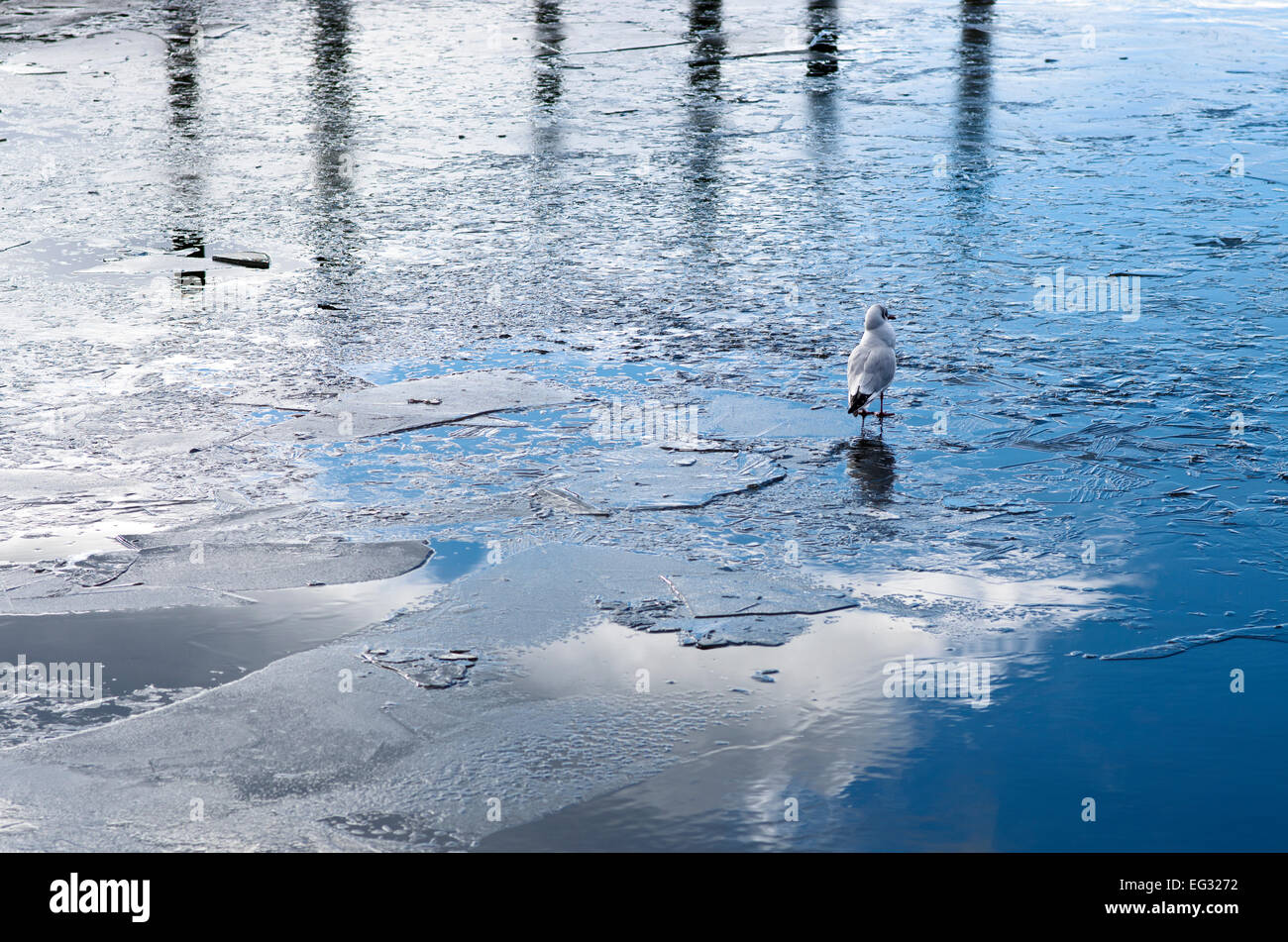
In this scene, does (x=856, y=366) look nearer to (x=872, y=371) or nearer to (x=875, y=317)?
(x=872, y=371)

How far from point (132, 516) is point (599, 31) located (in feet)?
44.2

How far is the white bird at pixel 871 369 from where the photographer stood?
654 centimetres

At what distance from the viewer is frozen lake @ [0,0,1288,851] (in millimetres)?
4098

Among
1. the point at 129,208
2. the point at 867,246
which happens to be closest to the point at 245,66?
the point at 129,208

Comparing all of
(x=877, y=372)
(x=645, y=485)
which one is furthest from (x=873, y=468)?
(x=645, y=485)

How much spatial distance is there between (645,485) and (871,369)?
132cm

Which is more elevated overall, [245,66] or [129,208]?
[245,66]

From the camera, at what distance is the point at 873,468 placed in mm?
6219

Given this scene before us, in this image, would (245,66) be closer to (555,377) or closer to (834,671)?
(555,377)

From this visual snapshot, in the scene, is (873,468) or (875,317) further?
(875,317)

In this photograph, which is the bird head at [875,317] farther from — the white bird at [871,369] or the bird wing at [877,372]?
the bird wing at [877,372]

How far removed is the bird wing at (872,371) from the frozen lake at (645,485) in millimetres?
228

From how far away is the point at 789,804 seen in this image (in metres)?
3.96

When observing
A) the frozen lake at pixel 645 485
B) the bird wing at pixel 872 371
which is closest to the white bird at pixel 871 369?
the bird wing at pixel 872 371
